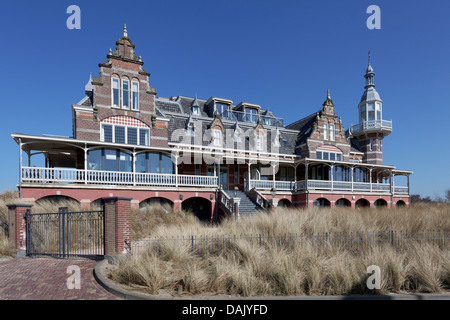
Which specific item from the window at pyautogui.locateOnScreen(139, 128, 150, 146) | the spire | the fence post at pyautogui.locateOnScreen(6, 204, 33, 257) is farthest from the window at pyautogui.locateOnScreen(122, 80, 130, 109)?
the spire

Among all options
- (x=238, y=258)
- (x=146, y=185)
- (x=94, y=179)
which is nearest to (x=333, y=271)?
(x=238, y=258)

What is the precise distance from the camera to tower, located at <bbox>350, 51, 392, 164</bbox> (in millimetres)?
34844

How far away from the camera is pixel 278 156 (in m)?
28.8

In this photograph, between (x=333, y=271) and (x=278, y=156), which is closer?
(x=333, y=271)

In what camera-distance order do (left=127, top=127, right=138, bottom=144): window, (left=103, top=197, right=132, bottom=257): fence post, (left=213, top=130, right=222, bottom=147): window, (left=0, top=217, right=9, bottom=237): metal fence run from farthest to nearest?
(left=213, top=130, right=222, bottom=147): window < (left=127, top=127, right=138, bottom=144): window < (left=0, top=217, right=9, bottom=237): metal fence < (left=103, top=197, right=132, bottom=257): fence post

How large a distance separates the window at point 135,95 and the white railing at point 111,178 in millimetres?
6183

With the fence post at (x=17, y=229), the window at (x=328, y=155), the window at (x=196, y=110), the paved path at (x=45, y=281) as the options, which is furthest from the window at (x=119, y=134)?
→ the window at (x=328, y=155)

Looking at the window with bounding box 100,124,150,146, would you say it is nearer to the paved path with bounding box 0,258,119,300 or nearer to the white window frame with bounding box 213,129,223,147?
the white window frame with bounding box 213,129,223,147

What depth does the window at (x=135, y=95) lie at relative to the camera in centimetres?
2159

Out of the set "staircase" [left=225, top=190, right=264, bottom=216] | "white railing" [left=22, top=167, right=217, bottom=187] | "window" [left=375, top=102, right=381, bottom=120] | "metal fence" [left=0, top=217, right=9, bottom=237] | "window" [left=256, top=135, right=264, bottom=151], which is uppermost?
"window" [left=375, top=102, right=381, bottom=120]

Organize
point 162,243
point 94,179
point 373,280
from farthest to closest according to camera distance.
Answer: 1. point 94,179
2. point 162,243
3. point 373,280

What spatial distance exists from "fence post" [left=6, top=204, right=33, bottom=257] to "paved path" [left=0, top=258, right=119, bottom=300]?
118 cm
